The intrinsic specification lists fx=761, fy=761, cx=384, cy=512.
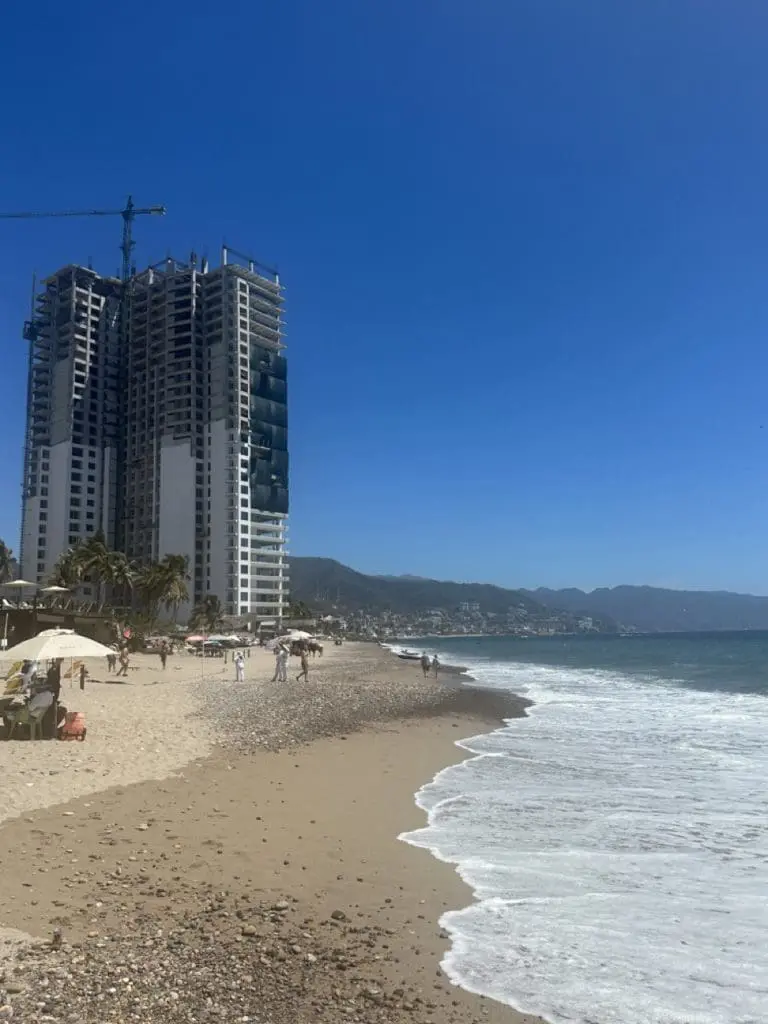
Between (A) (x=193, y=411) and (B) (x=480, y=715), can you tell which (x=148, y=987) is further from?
(A) (x=193, y=411)

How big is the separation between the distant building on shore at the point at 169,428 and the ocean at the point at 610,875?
105 metres

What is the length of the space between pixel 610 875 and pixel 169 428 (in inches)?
4960

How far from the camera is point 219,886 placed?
744cm

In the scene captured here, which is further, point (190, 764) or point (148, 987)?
point (190, 764)

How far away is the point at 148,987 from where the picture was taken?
16.6ft

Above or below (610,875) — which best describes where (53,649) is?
above

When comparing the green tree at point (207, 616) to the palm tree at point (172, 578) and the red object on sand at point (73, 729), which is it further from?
the red object on sand at point (73, 729)

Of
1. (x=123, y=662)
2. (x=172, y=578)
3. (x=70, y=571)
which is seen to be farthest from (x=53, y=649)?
(x=70, y=571)

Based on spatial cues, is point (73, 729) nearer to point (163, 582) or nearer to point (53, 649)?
point (53, 649)

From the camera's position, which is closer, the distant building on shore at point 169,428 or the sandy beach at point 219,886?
the sandy beach at point 219,886

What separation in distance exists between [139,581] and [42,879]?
84588 mm

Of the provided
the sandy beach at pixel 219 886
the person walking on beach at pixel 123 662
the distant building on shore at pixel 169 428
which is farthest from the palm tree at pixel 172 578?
the sandy beach at pixel 219 886

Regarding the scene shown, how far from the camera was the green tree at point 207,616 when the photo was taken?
104231 mm

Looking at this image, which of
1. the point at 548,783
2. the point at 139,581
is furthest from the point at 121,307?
the point at 548,783
